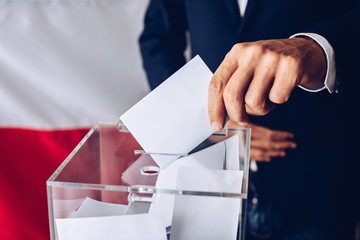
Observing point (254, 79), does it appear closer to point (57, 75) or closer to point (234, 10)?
point (234, 10)

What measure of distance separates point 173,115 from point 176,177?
80 mm

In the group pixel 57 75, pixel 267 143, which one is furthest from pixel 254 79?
pixel 57 75

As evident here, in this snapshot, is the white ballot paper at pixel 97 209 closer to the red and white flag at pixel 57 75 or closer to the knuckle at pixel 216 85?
the knuckle at pixel 216 85

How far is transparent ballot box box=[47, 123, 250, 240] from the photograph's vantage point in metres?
0.45

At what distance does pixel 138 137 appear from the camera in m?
0.52

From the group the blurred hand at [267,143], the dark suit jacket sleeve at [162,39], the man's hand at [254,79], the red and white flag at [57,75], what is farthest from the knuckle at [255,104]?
the red and white flag at [57,75]

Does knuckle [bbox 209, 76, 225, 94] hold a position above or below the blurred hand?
above

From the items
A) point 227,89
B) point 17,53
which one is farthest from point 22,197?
point 227,89

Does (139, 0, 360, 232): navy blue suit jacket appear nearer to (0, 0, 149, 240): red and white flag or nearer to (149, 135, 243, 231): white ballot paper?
(0, 0, 149, 240): red and white flag

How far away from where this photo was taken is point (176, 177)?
479 millimetres

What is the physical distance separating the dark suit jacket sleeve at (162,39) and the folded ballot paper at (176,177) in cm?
68

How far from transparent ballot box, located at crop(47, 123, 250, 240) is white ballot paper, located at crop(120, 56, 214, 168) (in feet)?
0.10

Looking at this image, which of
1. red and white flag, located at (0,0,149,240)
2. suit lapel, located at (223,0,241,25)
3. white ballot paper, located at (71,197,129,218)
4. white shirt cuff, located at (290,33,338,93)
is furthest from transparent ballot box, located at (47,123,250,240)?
red and white flag, located at (0,0,149,240)

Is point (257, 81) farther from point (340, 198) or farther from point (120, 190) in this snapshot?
point (340, 198)
